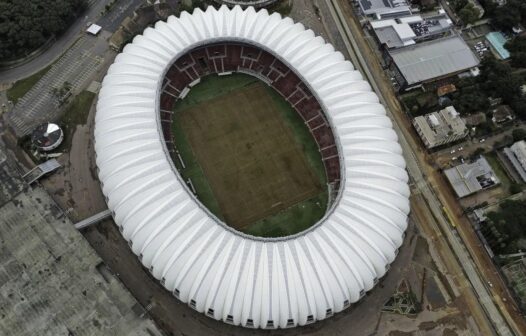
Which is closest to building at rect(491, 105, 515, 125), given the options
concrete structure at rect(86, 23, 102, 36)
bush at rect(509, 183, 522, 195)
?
bush at rect(509, 183, 522, 195)

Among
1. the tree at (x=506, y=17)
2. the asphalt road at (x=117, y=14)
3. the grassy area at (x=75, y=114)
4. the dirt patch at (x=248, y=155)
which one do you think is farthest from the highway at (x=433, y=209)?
the grassy area at (x=75, y=114)

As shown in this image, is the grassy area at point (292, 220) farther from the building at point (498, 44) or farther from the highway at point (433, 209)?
the building at point (498, 44)

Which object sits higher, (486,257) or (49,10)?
(49,10)

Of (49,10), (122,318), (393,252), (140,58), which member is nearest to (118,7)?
(49,10)

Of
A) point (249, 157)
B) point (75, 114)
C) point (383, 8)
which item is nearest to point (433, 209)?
point (249, 157)

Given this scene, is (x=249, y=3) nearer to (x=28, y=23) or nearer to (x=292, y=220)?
(x=28, y=23)

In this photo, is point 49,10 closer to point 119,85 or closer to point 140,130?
point 119,85

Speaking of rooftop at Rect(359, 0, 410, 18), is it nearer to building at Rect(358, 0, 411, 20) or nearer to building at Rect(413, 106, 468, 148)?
building at Rect(358, 0, 411, 20)
